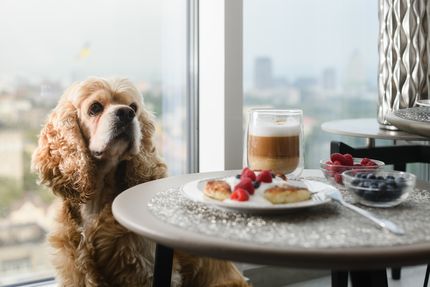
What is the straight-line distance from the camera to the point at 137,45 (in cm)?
222

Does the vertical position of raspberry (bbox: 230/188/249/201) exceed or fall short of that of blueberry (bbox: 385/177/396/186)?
it falls short

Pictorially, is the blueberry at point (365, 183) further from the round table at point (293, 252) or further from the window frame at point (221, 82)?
the window frame at point (221, 82)

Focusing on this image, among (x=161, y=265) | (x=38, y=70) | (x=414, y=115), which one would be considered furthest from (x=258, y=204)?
(x=38, y=70)

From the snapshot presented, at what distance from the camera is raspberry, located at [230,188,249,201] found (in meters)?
1.07

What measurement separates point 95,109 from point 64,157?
0.17 metres

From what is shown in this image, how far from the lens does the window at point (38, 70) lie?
1.95m

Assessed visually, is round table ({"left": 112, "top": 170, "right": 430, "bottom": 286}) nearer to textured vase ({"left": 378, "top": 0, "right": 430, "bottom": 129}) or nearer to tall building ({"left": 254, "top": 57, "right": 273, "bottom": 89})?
textured vase ({"left": 378, "top": 0, "right": 430, "bottom": 129})

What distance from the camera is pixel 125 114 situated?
193 centimetres

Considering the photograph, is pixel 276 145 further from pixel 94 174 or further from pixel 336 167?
pixel 94 174

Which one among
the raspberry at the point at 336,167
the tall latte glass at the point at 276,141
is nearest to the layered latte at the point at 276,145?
the tall latte glass at the point at 276,141

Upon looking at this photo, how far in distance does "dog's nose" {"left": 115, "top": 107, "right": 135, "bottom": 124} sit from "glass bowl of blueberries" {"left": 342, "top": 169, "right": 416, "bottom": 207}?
3.06 ft

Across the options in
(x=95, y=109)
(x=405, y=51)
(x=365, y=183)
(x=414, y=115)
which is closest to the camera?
(x=365, y=183)

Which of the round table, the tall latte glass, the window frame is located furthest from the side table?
the round table

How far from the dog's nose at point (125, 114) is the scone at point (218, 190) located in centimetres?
85
